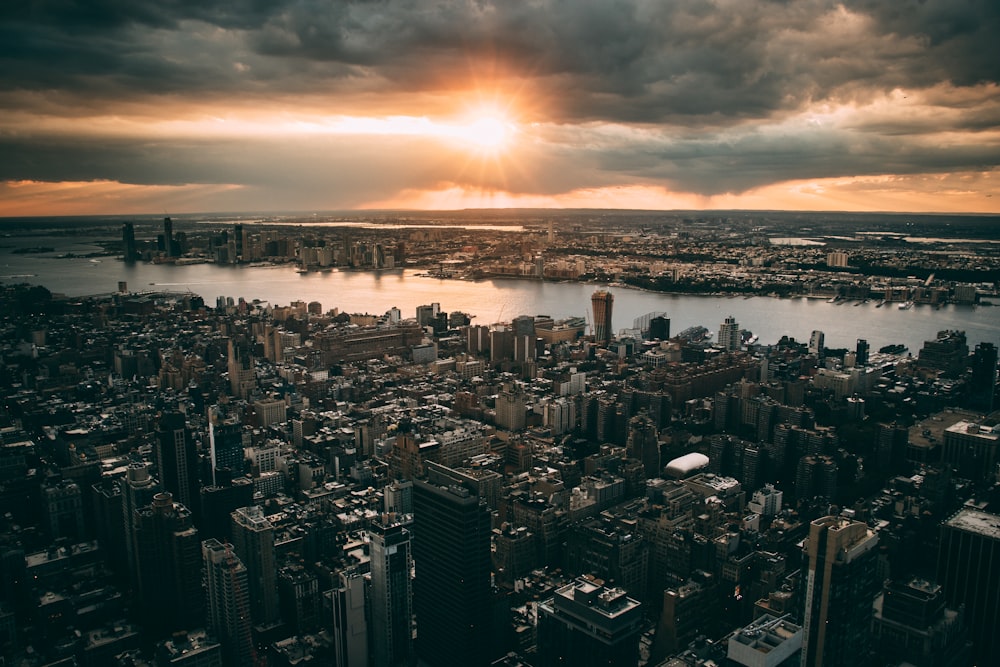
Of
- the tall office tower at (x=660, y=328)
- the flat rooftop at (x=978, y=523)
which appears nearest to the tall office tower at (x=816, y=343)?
the tall office tower at (x=660, y=328)

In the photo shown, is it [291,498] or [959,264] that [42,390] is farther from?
[959,264]

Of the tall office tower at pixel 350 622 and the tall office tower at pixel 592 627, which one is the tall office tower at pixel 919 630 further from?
the tall office tower at pixel 350 622

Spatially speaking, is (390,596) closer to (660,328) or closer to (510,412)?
(510,412)

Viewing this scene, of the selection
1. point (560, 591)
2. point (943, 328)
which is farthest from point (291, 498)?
point (943, 328)

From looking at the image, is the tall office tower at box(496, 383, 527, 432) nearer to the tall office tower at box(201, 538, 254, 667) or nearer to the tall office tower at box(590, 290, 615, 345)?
the tall office tower at box(201, 538, 254, 667)

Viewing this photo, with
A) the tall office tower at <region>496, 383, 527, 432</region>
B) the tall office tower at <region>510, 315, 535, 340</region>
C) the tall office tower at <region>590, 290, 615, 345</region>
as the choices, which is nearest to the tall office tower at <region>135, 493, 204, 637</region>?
the tall office tower at <region>496, 383, 527, 432</region>

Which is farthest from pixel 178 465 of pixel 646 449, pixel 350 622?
pixel 646 449
